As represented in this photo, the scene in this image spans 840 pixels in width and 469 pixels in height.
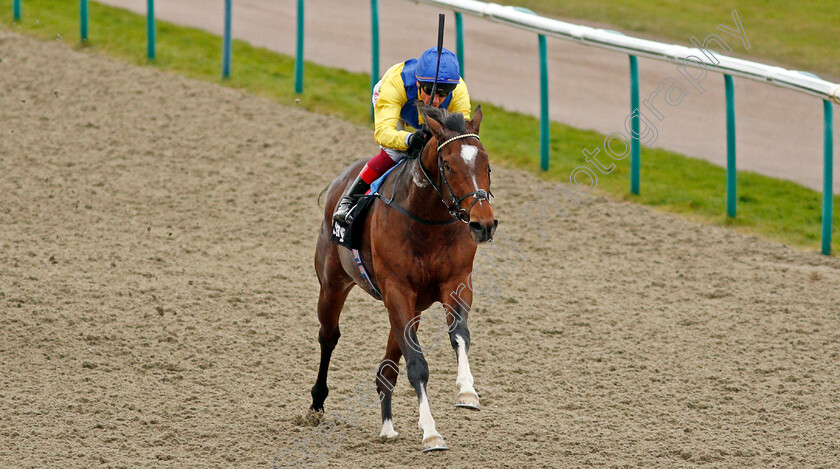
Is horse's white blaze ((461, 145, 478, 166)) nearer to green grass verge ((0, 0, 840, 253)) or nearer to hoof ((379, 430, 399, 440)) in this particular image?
hoof ((379, 430, 399, 440))

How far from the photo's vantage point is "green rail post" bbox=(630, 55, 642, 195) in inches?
390

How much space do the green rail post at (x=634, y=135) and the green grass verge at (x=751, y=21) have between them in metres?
4.60

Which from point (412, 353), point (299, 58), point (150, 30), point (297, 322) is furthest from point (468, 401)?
point (150, 30)

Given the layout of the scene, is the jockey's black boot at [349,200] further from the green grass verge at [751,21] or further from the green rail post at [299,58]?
the green grass verge at [751,21]

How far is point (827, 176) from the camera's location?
8820 millimetres

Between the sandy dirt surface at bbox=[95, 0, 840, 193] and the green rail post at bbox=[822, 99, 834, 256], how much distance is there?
184cm

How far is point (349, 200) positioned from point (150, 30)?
24.8 ft

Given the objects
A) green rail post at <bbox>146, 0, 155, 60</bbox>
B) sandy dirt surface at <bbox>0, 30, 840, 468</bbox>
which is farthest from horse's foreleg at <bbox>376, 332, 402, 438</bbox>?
green rail post at <bbox>146, 0, 155, 60</bbox>

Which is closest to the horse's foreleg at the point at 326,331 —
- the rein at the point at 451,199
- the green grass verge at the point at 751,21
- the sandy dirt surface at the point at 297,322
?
the sandy dirt surface at the point at 297,322

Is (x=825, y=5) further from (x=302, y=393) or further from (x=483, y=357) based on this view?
(x=302, y=393)

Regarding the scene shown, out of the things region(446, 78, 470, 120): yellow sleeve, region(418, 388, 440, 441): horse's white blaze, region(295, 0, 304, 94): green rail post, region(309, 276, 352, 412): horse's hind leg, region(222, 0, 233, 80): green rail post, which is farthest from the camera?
region(222, 0, 233, 80): green rail post

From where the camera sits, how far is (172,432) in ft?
19.4

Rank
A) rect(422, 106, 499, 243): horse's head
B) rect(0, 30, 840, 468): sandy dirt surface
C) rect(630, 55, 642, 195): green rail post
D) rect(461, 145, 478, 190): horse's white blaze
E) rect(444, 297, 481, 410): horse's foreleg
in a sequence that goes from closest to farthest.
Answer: rect(422, 106, 499, 243): horse's head, rect(461, 145, 478, 190): horse's white blaze, rect(444, 297, 481, 410): horse's foreleg, rect(0, 30, 840, 468): sandy dirt surface, rect(630, 55, 642, 195): green rail post

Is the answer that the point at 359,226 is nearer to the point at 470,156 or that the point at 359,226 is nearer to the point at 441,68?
the point at 441,68
